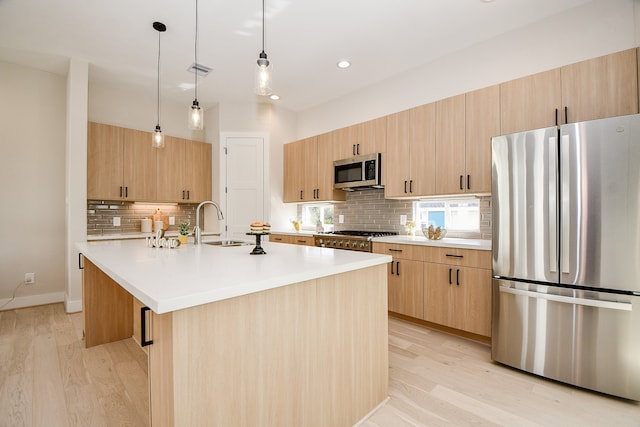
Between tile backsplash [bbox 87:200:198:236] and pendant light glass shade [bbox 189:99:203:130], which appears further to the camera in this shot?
tile backsplash [bbox 87:200:198:236]

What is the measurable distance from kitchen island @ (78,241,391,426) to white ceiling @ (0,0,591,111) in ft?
7.46

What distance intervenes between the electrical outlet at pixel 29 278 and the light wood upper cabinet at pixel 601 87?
19.5 feet

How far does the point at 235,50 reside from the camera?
3.30 m

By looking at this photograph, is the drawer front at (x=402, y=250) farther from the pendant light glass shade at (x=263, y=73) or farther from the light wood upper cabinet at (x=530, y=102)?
the pendant light glass shade at (x=263, y=73)

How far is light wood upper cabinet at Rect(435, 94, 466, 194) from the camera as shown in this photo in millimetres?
2900

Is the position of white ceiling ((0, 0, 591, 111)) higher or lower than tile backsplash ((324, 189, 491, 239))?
higher

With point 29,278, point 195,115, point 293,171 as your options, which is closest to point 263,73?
point 195,115

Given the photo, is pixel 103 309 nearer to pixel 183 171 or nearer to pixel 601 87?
pixel 183 171

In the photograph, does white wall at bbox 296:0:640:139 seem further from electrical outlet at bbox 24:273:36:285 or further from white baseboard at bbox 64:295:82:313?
electrical outlet at bbox 24:273:36:285

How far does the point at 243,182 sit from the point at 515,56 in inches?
152

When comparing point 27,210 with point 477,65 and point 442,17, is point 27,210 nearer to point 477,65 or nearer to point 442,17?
point 442,17

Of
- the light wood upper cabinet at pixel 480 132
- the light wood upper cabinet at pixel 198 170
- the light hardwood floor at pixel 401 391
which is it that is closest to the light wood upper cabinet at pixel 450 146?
the light wood upper cabinet at pixel 480 132

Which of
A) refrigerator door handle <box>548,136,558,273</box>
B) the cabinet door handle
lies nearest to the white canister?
the cabinet door handle

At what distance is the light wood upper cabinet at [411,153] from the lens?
124 inches
